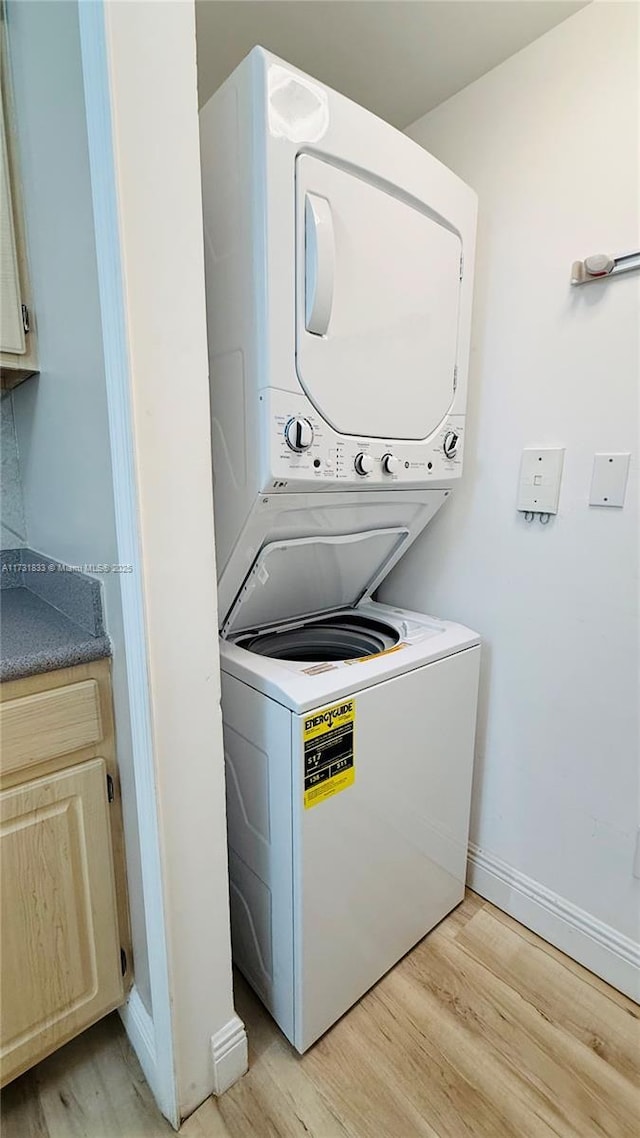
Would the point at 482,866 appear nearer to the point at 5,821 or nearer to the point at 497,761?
the point at 497,761

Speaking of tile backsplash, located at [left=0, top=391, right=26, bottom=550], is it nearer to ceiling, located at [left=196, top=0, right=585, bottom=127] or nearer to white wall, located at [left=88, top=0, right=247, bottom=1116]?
white wall, located at [left=88, top=0, right=247, bottom=1116]

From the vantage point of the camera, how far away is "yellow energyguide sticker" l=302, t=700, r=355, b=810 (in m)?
1.11

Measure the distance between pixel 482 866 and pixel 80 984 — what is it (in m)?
1.28

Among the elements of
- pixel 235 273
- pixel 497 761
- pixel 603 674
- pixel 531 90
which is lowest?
pixel 497 761

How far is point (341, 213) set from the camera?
1.10 metres

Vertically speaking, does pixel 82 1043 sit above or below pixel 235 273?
below

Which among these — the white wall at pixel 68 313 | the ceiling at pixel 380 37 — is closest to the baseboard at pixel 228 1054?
the white wall at pixel 68 313

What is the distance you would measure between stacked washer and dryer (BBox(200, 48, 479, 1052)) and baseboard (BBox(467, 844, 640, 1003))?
0.28 meters

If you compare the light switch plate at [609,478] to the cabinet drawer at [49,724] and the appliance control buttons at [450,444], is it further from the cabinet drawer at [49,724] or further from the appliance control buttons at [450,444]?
the cabinet drawer at [49,724]

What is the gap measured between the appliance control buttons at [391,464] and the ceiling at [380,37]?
1100 millimetres

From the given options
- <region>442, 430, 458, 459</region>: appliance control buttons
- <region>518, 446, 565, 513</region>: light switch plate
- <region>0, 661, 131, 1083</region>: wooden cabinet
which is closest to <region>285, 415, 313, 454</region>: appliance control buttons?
<region>442, 430, 458, 459</region>: appliance control buttons

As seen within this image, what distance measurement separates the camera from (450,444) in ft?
4.80

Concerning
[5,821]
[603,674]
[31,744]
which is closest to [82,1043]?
[5,821]

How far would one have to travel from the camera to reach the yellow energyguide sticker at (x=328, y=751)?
3.64 feet
